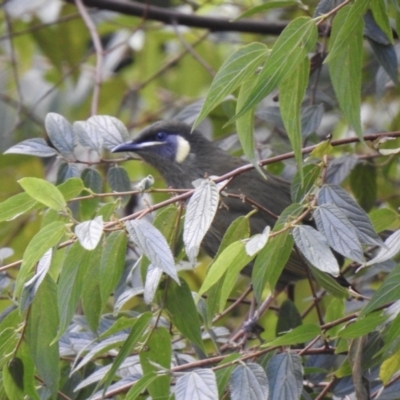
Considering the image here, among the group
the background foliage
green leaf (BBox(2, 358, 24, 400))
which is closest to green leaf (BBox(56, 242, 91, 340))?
the background foliage

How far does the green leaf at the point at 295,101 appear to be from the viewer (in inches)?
92.2

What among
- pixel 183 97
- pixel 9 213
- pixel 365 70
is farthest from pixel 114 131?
pixel 183 97

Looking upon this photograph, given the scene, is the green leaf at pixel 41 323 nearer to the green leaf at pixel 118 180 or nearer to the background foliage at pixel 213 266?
the background foliage at pixel 213 266

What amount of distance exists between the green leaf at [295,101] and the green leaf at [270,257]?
20cm

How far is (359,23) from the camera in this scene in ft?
7.53

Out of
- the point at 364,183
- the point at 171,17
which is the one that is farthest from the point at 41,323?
the point at 171,17

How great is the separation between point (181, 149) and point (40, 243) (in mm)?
2485

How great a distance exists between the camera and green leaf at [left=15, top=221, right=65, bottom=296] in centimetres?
219

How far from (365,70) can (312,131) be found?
1357mm

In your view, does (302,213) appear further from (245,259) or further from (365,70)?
(365,70)

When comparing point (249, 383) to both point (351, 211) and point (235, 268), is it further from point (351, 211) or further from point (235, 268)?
point (351, 211)

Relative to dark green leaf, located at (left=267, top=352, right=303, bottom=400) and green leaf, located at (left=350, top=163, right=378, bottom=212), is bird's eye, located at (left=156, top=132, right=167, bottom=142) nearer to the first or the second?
green leaf, located at (left=350, top=163, right=378, bottom=212)

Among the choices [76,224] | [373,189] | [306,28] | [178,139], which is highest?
[306,28]

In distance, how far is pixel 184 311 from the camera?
2525 millimetres
